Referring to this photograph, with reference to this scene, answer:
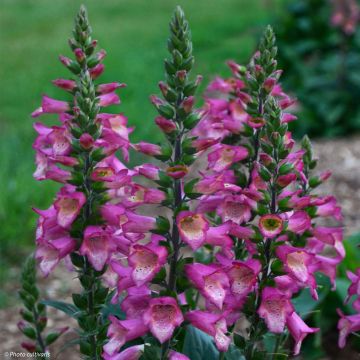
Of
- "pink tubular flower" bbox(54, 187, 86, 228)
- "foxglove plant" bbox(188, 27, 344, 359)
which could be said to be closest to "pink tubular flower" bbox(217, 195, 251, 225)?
"foxglove plant" bbox(188, 27, 344, 359)

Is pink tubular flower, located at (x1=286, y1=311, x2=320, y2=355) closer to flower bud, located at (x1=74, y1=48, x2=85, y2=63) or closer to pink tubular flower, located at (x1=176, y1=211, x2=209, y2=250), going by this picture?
pink tubular flower, located at (x1=176, y1=211, x2=209, y2=250)

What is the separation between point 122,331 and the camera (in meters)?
1.77

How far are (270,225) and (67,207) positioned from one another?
50 cm

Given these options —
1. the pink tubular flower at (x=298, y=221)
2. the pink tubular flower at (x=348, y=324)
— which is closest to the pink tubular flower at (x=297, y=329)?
the pink tubular flower at (x=348, y=324)

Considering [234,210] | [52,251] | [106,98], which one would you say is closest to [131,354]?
[52,251]

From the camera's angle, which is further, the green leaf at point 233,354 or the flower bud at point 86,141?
the green leaf at point 233,354

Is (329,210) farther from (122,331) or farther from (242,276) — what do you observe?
(122,331)

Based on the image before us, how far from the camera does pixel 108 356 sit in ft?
6.04

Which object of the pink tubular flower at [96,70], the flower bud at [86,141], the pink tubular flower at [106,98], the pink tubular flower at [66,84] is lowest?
the flower bud at [86,141]

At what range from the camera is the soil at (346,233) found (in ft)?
11.5

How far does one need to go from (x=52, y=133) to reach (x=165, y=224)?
1.40 ft

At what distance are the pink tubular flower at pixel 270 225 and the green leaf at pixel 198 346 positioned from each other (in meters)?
0.48

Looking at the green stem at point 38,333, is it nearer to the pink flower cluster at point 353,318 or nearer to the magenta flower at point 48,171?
the magenta flower at point 48,171

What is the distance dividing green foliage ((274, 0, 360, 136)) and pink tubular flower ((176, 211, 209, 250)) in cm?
546
